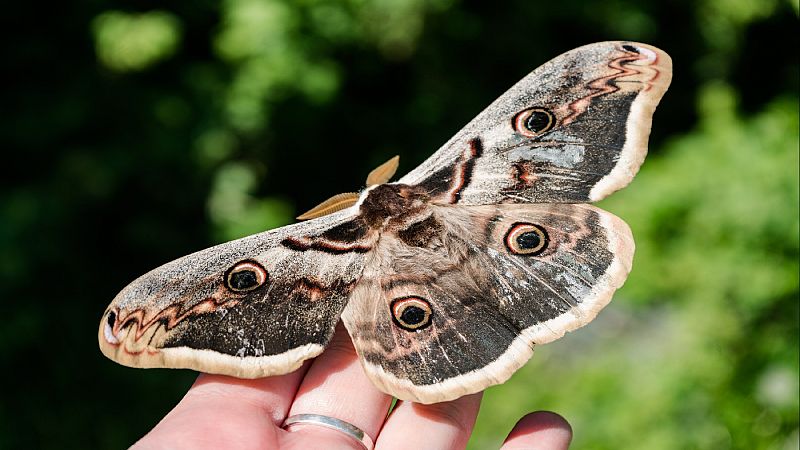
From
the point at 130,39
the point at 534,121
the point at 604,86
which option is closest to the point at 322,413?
the point at 534,121

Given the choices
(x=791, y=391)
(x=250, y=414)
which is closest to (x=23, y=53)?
(x=250, y=414)

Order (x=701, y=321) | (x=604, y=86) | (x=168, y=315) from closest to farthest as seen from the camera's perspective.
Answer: (x=168, y=315), (x=604, y=86), (x=701, y=321)

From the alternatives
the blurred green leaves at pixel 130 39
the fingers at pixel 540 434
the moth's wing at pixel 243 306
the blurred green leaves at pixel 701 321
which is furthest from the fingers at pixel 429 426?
the blurred green leaves at pixel 130 39

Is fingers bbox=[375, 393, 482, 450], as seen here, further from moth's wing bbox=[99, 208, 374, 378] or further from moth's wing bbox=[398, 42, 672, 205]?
moth's wing bbox=[398, 42, 672, 205]

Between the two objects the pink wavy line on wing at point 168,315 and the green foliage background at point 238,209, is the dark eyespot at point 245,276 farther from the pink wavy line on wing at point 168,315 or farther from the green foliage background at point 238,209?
the green foliage background at point 238,209

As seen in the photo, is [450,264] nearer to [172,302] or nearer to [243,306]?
→ [243,306]

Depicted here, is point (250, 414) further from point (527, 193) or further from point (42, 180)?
point (42, 180)
